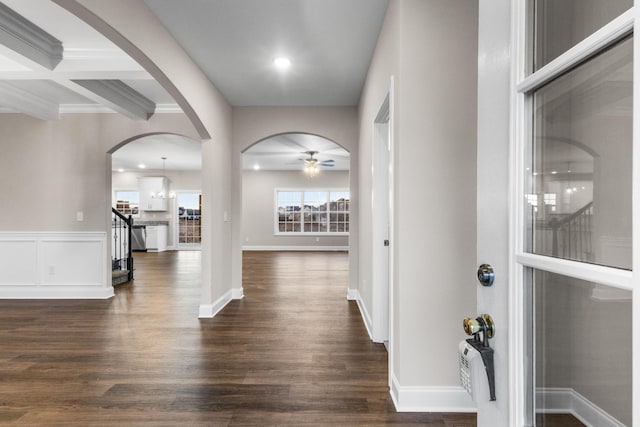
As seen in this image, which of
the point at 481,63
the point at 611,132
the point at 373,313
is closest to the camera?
the point at 611,132

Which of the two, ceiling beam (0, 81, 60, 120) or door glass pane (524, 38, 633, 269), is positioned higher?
ceiling beam (0, 81, 60, 120)

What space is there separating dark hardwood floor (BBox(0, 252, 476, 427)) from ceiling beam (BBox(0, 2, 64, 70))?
249 centimetres

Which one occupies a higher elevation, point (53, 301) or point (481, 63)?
point (481, 63)

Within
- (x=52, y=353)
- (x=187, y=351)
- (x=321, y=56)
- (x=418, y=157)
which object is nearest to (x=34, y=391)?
(x=52, y=353)

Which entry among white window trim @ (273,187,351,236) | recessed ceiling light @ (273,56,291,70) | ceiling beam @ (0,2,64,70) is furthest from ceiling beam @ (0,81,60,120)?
white window trim @ (273,187,351,236)

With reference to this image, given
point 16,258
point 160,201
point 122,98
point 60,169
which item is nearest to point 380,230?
point 122,98

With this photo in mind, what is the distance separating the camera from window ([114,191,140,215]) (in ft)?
39.3

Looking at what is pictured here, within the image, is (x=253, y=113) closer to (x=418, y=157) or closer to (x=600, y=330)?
(x=418, y=157)

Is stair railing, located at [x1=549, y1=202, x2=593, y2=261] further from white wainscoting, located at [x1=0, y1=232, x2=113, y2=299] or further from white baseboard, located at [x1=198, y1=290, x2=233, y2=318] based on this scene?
white wainscoting, located at [x1=0, y1=232, x2=113, y2=299]

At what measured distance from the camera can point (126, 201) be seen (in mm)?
12023

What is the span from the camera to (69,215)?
5062mm

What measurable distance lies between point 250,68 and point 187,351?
107 inches

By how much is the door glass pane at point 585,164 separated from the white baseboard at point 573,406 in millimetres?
262

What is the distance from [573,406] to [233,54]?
11.5ft
